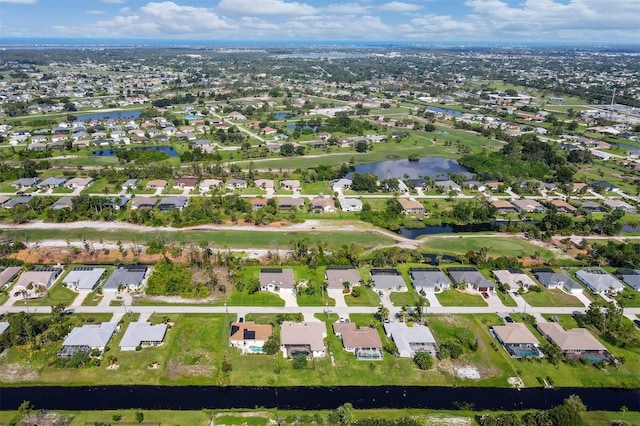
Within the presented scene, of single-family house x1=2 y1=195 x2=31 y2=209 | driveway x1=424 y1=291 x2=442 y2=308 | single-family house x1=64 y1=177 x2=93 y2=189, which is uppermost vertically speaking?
single-family house x1=64 y1=177 x2=93 y2=189

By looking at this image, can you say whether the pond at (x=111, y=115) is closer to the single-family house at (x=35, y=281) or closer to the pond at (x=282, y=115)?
the pond at (x=282, y=115)

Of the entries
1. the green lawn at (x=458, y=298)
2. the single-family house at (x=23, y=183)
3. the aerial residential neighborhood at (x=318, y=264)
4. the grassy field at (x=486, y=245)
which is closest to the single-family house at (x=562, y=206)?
the aerial residential neighborhood at (x=318, y=264)

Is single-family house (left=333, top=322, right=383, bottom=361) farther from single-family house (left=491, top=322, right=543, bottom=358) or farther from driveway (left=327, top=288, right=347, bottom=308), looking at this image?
single-family house (left=491, top=322, right=543, bottom=358)

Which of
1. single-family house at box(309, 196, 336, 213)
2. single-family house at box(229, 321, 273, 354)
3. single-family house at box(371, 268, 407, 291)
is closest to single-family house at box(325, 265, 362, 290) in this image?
single-family house at box(371, 268, 407, 291)

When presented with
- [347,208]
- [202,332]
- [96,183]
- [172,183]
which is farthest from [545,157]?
[96,183]

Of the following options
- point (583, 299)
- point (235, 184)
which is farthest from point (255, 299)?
point (235, 184)

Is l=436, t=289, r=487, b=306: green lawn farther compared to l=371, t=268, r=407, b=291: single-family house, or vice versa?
l=371, t=268, r=407, b=291: single-family house

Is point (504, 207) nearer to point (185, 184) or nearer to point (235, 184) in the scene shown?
point (235, 184)
